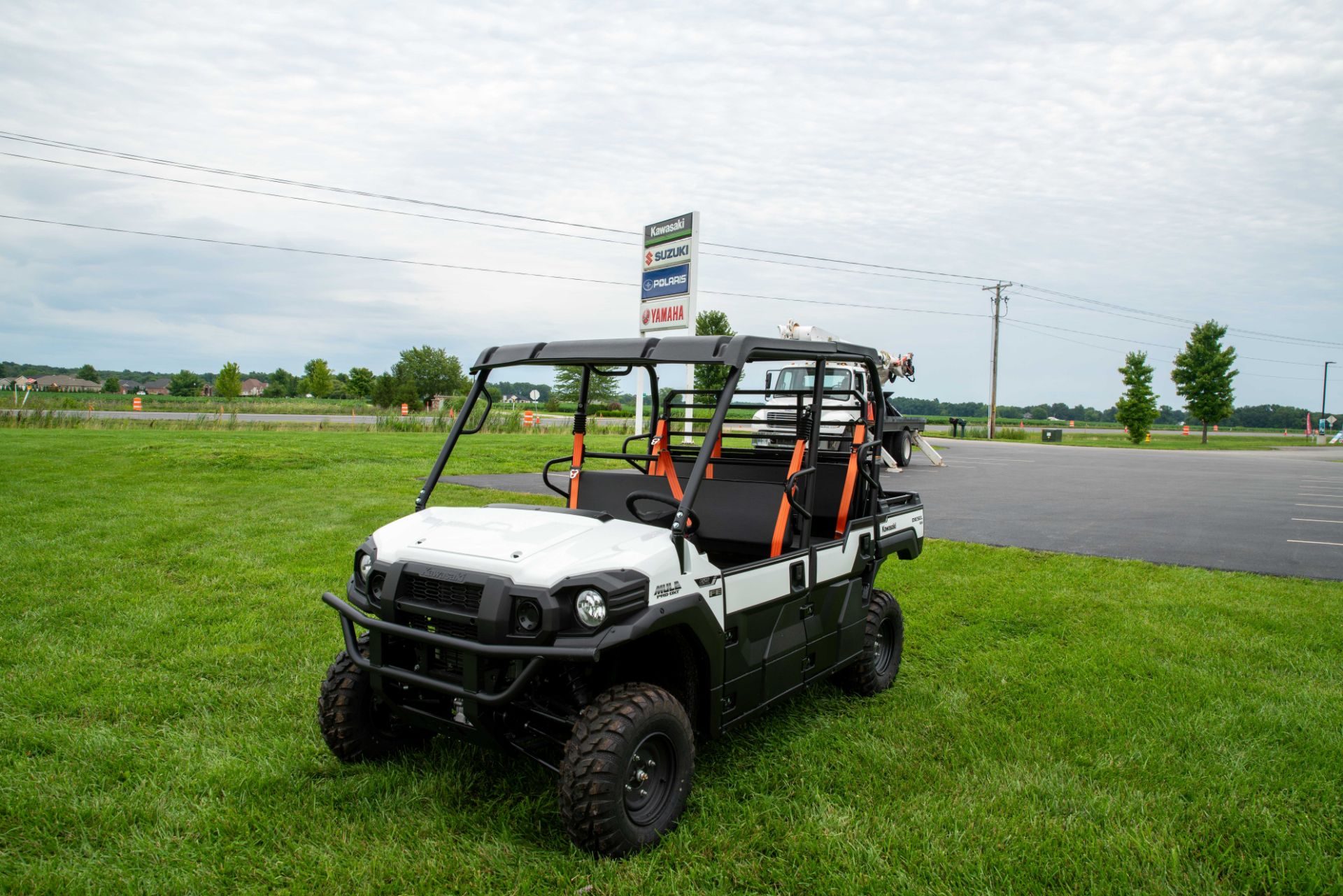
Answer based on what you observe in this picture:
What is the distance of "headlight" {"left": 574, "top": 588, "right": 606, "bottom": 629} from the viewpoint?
2.99 meters

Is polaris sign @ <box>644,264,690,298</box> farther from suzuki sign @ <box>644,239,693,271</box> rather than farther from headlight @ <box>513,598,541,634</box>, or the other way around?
headlight @ <box>513,598,541,634</box>

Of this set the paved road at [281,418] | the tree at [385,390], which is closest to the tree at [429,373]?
the tree at [385,390]

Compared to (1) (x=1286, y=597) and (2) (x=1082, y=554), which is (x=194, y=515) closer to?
(2) (x=1082, y=554)

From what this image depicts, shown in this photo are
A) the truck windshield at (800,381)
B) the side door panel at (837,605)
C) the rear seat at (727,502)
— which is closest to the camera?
the side door panel at (837,605)

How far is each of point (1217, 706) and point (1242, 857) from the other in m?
1.70

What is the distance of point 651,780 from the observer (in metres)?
3.25

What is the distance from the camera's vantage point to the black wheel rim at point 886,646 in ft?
16.5

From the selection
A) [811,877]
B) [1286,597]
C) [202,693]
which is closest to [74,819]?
[202,693]

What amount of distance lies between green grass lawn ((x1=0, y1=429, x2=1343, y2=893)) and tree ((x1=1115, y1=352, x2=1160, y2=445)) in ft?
134

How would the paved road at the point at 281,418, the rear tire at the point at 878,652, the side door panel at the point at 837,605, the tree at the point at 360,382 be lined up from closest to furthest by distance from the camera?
the side door panel at the point at 837,605
the rear tire at the point at 878,652
the paved road at the point at 281,418
the tree at the point at 360,382

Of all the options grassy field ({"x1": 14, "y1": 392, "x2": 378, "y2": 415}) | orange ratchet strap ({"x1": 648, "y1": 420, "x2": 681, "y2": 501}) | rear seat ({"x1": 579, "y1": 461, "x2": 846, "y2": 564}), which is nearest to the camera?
rear seat ({"x1": 579, "y1": 461, "x2": 846, "y2": 564})

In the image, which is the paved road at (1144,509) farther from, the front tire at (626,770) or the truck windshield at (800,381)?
the front tire at (626,770)

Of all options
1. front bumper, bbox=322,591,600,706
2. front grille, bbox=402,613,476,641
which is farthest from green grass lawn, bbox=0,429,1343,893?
front grille, bbox=402,613,476,641

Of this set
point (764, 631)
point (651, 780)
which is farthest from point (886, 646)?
point (651, 780)
